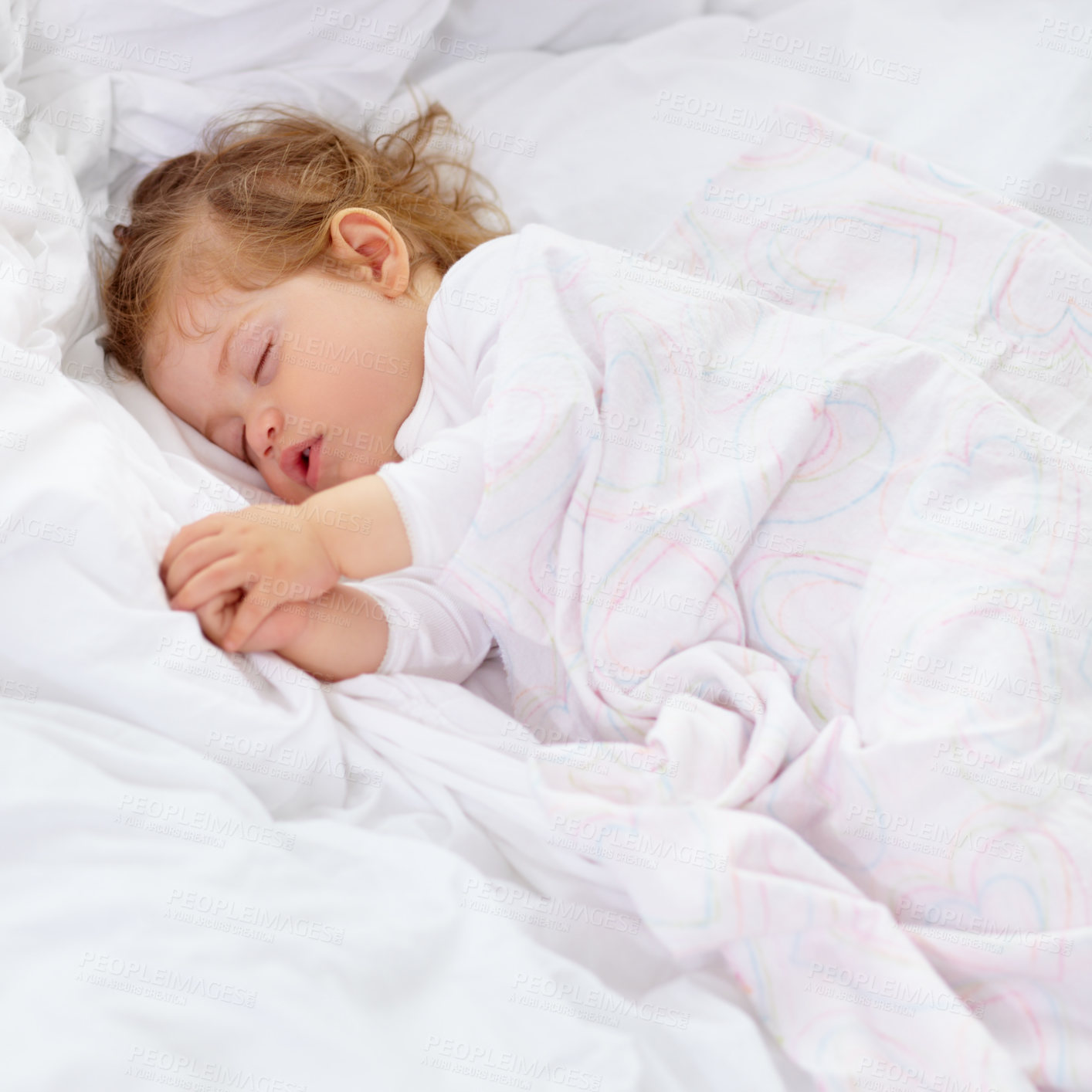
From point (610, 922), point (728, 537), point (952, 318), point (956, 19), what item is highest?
point (956, 19)

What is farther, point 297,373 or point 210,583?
point 297,373

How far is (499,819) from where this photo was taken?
3.06 feet

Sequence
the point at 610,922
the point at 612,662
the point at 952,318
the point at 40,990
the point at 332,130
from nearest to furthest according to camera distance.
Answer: the point at 40,990, the point at 610,922, the point at 612,662, the point at 952,318, the point at 332,130

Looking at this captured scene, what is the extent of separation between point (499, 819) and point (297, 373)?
575 mm

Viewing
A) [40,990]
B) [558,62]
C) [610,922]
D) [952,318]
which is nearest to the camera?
[40,990]

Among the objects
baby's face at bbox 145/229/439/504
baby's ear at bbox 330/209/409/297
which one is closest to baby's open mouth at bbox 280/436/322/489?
baby's face at bbox 145/229/439/504

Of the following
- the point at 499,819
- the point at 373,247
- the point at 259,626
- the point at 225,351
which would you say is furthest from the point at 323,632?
the point at 373,247

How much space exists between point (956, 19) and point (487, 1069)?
5.19 feet

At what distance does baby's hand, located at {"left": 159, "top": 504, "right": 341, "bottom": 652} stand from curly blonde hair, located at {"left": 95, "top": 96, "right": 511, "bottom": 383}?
41 cm

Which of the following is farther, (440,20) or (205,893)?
(440,20)

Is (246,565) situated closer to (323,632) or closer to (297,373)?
(323,632)

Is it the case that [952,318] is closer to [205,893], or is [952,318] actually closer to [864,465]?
[864,465]

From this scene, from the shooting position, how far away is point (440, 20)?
1571 millimetres

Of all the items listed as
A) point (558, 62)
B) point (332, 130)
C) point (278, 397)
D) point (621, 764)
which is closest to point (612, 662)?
point (621, 764)
